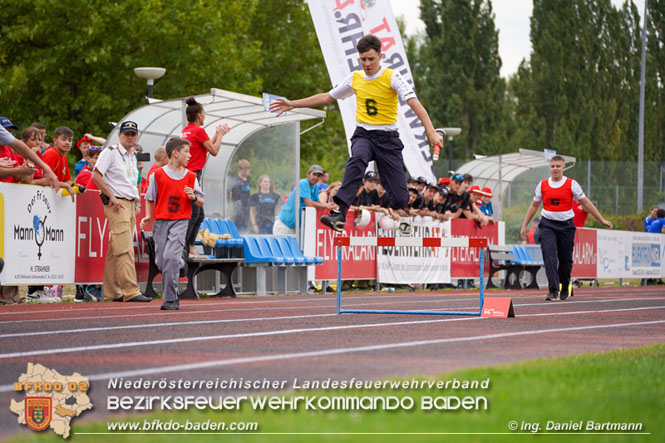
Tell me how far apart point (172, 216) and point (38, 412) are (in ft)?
22.9

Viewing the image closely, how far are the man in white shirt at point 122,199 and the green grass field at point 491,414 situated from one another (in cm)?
830

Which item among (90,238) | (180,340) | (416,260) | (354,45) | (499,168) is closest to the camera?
(180,340)

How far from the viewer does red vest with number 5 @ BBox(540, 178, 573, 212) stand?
15.8 meters

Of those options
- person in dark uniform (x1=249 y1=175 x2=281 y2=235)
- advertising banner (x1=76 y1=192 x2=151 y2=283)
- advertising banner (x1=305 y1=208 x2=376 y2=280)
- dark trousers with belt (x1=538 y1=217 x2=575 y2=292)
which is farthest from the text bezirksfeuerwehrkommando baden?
person in dark uniform (x1=249 y1=175 x2=281 y2=235)

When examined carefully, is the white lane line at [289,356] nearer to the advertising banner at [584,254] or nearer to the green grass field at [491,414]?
the green grass field at [491,414]

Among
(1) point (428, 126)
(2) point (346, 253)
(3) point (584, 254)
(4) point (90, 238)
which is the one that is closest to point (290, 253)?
(2) point (346, 253)

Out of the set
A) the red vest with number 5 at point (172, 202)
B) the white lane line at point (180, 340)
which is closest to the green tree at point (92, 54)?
the red vest with number 5 at point (172, 202)

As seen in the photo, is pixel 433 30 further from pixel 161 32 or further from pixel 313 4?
pixel 313 4

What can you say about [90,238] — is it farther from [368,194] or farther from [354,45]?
[354,45]

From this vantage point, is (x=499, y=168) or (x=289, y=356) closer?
(x=289, y=356)

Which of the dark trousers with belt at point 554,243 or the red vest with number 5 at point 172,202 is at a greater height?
the red vest with number 5 at point 172,202

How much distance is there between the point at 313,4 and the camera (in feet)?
72.6

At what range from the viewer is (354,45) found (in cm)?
2208

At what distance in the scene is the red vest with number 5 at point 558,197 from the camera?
15.8 m
